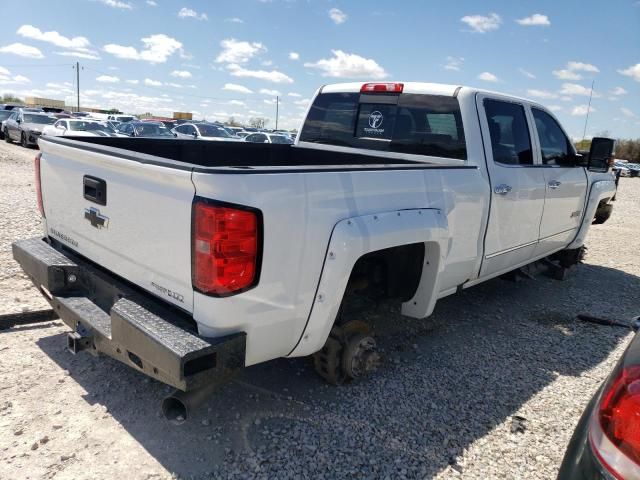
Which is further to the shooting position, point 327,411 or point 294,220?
point 327,411

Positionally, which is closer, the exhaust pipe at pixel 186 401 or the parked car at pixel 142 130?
the exhaust pipe at pixel 186 401

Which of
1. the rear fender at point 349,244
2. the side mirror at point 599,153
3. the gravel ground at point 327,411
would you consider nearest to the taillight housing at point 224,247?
the rear fender at point 349,244

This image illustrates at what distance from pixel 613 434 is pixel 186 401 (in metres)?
1.84

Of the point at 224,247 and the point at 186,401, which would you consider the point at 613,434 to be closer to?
the point at 224,247

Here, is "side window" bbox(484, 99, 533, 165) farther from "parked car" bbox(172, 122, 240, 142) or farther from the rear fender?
"parked car" bbox(172, 122, 240, 142)

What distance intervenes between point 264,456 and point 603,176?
551cm

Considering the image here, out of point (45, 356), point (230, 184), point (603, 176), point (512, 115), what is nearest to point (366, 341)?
point (230, 184)

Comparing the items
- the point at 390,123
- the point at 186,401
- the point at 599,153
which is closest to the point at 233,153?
the point at 390,123

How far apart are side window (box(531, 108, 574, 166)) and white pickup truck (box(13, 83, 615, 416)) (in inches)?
1.8

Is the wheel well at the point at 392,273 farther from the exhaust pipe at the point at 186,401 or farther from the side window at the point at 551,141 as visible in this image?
the side window at the point at 551,141

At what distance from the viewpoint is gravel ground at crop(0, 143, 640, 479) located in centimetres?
270

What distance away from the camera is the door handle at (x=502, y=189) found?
4023mm

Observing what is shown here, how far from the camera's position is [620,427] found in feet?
4.86

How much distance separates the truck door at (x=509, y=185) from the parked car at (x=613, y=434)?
98.8 inches
